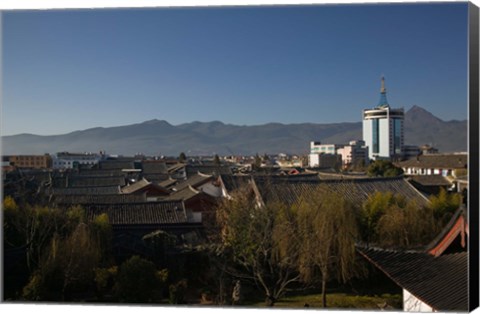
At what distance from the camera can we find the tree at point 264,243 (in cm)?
517

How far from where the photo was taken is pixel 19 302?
14.6 feet

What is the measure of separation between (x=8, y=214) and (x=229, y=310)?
3183 mm

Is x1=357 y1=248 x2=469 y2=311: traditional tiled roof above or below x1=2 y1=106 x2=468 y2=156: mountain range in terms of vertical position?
below

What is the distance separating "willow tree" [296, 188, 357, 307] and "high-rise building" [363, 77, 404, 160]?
147cm

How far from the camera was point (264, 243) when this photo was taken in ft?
17.3

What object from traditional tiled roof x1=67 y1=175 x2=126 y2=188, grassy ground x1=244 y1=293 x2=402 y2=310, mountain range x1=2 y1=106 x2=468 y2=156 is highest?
mountain range x1=2 y1=106 x2=468 y2=156

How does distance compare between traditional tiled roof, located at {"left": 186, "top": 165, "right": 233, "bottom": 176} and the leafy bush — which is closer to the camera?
the leafy bush

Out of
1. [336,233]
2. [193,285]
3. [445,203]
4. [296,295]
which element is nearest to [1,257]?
[193,285]

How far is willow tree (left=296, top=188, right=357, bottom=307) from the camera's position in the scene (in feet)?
16.9

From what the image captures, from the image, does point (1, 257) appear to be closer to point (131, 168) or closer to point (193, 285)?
point (193, 285)

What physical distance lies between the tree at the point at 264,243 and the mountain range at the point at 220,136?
1.47 m

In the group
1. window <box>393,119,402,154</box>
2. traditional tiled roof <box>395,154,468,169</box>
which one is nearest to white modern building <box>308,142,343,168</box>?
traditional tiled roof <box>395,154,468,169</box>

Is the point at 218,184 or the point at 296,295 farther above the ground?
the point at 218,184

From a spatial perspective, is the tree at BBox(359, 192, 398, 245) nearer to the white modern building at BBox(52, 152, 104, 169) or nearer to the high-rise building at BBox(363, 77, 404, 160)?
the high-rise building at BBox(363, 77, 404, 160)
